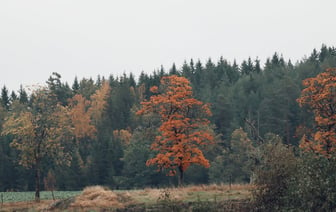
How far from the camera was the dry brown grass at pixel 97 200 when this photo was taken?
3522 cm

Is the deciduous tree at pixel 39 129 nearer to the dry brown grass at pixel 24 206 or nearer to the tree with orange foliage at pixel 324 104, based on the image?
the dry brown grass at pixel 24 206

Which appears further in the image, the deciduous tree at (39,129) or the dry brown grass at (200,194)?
the deciduous tree at (39,129)

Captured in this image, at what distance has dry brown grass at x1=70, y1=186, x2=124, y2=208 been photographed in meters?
35.2

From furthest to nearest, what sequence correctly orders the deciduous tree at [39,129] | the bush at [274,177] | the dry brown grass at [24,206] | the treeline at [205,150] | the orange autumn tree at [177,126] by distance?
the treeline at [205,150], the orange autumn tree at [177,126], the deciduous tree at [39,129], the dry brown grass at [24,206], the bush at [274,177]

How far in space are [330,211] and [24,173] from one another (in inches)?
3023

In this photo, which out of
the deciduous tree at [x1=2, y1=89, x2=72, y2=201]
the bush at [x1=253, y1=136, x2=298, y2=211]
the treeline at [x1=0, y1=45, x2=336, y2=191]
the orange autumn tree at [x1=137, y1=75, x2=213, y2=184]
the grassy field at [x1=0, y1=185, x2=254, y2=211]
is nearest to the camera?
the bush at [x1=253, y1=136, x2=298, y2=211]

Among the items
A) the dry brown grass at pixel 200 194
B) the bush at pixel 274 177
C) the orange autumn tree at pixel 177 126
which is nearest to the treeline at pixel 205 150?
A: the orange autumn tree at pixel 177 126

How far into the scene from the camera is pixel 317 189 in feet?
78.7

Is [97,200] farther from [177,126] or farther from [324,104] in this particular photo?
[324,104]

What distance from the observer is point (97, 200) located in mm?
36188

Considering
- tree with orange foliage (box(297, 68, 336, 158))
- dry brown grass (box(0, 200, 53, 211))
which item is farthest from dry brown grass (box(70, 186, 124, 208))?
tree with orange foliage (box(297, 68, 336, 158))

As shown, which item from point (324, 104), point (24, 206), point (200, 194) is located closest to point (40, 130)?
point (24, 206)

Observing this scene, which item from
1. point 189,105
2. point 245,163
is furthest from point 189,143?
point 245,163

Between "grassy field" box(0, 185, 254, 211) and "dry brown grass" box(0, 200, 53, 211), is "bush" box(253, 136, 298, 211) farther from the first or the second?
"dry brown grass" box(0, 200, 53, 211)
